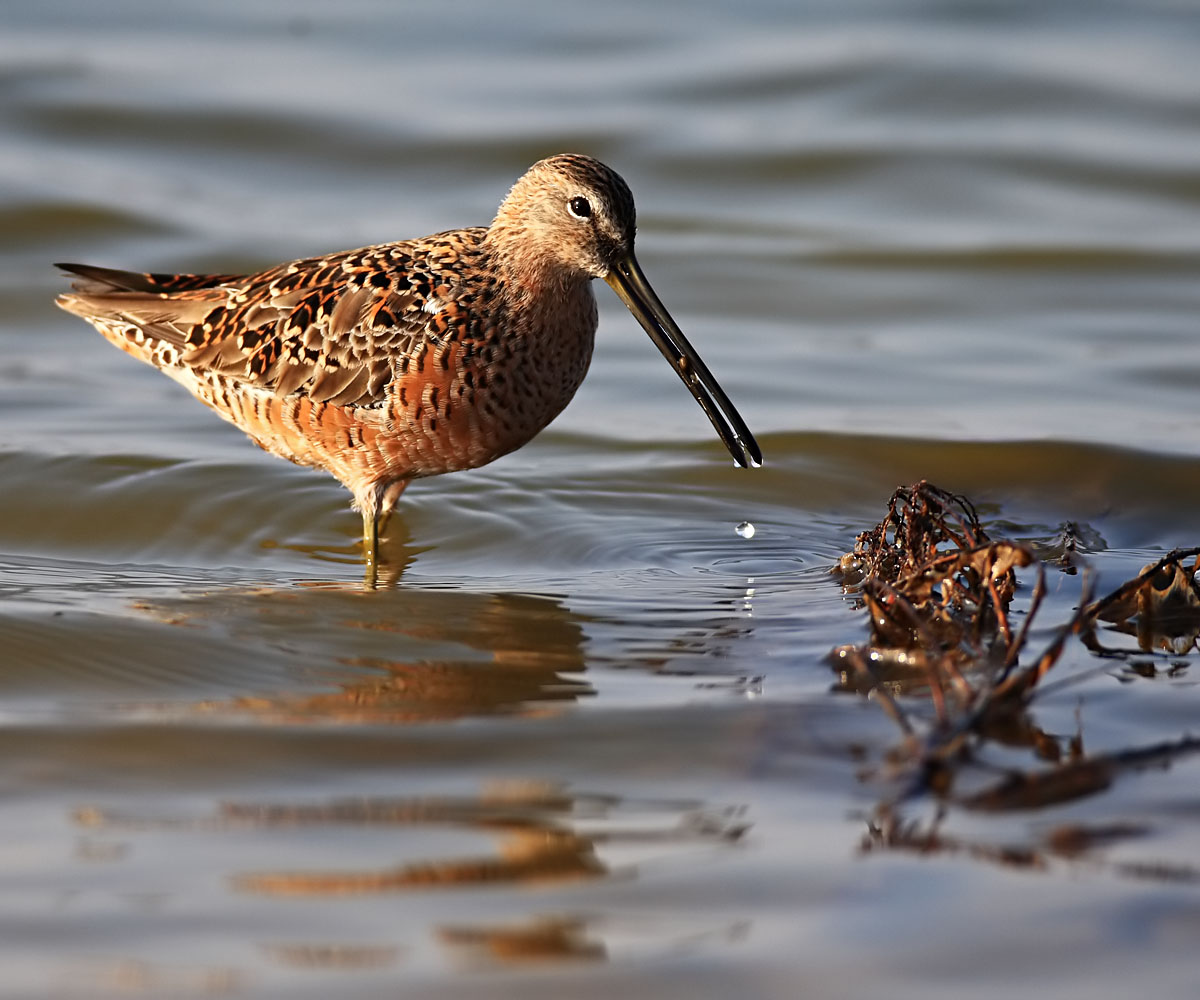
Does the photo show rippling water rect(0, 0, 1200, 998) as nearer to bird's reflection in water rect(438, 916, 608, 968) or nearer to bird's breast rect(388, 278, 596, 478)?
bird's reflection in water rect(438, 916, 608, 968)

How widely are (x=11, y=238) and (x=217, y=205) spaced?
115cm

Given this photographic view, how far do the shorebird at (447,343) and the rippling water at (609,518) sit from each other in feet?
1.29

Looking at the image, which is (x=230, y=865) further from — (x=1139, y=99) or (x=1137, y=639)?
(x=1139, y=99)

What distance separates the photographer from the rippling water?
320 centimetres

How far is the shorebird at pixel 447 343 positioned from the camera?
5543 millimetres

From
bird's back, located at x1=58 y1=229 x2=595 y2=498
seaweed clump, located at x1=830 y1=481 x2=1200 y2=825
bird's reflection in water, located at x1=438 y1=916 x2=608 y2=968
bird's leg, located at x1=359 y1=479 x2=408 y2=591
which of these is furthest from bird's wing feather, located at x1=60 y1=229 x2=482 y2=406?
bird's reflection in water, located at x1=438 y1=916 x2=608 y2=968

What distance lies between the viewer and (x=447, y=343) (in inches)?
218

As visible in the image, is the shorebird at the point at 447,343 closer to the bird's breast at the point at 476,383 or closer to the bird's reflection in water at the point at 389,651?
the bird's breast at the point at 476,383

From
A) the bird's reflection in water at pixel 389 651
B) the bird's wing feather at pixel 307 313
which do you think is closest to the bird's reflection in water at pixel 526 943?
the bird's reflection in water at pixel 389 651

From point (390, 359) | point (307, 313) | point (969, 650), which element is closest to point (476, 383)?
point (390, 359)

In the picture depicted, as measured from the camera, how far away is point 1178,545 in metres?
5.93

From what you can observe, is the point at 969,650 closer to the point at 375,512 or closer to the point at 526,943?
the point at 526,943

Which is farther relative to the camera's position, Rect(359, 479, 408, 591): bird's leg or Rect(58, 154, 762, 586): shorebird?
Rect(359, 479, 408, 591): bird's leg

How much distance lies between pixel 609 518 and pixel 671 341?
2.65 feet
